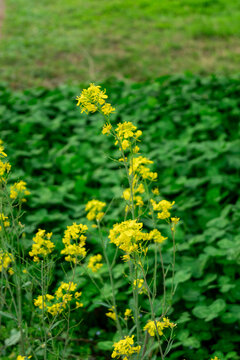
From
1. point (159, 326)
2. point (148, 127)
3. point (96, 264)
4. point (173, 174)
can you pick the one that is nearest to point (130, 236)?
point (159, 326)

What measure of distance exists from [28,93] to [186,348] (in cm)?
361

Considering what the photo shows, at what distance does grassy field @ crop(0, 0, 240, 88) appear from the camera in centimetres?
616

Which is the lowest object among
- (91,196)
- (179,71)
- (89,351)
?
(89,351)

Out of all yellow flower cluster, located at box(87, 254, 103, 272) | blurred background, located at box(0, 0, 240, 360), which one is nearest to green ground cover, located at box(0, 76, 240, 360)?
blurred background, located at box(0, 0, 240, 360)

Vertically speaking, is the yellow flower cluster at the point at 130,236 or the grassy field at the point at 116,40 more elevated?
the grassy field at the point at 116,40

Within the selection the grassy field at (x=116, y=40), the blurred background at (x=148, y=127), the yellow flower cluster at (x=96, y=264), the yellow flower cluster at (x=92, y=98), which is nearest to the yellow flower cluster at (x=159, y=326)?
the blurred background at (x=148, y=127)

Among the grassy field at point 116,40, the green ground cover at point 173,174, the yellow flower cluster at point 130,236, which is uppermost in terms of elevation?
the grassy field at point 116,40

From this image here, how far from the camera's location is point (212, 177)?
3.12m

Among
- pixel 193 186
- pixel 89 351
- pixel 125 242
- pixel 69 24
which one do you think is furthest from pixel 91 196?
pixel 69 24

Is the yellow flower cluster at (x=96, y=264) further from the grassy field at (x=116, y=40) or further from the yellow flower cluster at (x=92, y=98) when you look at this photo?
the grassy field at (x=116, y=40)

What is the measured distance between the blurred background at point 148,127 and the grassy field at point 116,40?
0.02m

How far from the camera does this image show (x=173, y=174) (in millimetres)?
3432

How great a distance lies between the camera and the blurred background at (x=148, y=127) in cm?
222

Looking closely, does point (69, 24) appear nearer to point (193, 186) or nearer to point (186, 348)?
point (193, 186)
